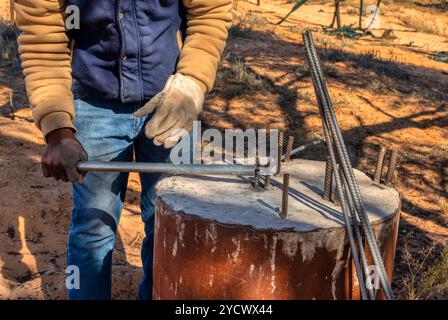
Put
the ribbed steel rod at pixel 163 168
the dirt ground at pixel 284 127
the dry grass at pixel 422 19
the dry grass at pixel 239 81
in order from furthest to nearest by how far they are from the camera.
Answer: the dry grass at pixel 422 19 → the dry grass at pixel 239 81 → the dirt ground at pixel 284 127 → the ribbed steel rod at pixel 163 168

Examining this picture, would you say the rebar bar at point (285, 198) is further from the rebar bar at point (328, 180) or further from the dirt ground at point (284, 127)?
the dirt ground at point (284, 127)

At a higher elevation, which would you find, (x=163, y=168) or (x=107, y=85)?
(x=107, y=85)

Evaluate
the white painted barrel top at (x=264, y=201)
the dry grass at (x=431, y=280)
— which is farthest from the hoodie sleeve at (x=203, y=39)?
the dry grass at (x=431, y=280)

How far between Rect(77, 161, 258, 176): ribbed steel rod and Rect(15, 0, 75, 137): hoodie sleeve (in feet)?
0.72

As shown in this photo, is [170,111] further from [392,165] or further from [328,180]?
[392,165]

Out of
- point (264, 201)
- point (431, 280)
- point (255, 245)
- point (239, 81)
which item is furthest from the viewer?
point (239, 81)

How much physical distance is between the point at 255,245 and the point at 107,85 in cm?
81

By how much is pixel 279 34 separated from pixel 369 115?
3604 millimetres

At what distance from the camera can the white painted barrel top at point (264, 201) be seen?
7.07 ft

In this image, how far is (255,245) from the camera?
2.10 meters

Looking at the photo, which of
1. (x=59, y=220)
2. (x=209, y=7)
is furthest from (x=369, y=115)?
(x=209, y=7)

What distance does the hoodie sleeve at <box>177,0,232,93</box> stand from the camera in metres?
2.54

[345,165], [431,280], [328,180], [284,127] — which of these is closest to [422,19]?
[284,127]

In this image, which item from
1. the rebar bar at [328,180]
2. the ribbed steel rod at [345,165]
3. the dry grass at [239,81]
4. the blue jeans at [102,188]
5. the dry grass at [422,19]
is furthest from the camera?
the dry grass at [422,19]
